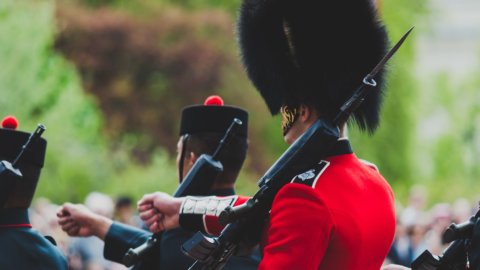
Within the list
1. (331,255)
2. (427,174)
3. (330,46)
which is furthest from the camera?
(427,174)

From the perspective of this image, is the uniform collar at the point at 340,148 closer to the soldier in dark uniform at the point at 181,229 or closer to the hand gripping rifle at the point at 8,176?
the soldier in dark uniform at the point at 181,229

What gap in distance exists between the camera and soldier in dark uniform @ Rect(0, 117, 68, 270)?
18.5 feet

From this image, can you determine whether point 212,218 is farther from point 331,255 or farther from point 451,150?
point 451,150

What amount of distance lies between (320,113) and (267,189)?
0.39 m

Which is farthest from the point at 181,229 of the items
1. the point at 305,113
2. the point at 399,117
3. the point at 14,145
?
the point at 399,117

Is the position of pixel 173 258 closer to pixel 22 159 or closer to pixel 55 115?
pixel 22 159

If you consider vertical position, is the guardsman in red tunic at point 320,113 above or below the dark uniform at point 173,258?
above

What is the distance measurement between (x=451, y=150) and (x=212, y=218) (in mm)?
42803

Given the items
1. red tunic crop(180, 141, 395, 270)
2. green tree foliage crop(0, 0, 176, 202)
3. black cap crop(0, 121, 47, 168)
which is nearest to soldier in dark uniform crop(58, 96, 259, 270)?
black cap crop(0, 121, 47, 168)

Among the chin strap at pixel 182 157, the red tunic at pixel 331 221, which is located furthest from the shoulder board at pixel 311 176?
the chin strap at pixel 182 157

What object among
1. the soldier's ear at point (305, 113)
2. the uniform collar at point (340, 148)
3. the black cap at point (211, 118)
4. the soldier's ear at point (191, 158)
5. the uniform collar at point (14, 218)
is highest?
the black cap at point (211, 118)

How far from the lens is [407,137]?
3375 cm

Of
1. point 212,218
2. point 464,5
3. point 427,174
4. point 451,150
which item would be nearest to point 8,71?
point 212,218

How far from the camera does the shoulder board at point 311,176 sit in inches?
167
